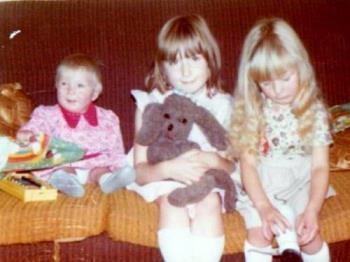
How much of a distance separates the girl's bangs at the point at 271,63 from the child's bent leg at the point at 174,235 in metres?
0.50

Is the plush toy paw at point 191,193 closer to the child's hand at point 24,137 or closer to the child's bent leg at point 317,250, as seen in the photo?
the child's bent leg at point 317,250

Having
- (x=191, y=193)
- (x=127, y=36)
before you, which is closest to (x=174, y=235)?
(x=191, y=193)

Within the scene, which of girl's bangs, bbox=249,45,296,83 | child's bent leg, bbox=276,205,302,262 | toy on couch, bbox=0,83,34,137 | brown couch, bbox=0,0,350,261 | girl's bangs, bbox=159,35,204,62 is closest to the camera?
child's bent leg, bbox=276,205,302,262

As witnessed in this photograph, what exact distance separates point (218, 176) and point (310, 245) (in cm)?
35

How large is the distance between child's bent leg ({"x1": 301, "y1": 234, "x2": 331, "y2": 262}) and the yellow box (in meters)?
0.81

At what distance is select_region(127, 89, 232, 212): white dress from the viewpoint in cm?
208

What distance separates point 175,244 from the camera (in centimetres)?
189

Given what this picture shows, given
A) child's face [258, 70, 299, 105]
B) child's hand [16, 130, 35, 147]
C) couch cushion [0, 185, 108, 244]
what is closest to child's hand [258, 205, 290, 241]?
child's face [258, 70, 299, 105]

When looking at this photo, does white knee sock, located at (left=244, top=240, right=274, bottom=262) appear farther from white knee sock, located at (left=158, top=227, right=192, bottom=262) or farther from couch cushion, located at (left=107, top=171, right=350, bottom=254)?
white knee sock, located at (left=158, top=227, right=192, bottom=262)

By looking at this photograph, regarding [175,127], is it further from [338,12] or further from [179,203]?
[338,12]

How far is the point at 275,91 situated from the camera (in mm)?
2061

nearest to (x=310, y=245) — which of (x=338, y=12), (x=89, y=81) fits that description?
(x=89, y=81)

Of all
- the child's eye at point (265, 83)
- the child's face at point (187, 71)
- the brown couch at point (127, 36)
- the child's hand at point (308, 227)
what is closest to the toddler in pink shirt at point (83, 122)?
the brown couch at point (127, 36)

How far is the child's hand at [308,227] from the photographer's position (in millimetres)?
1921
